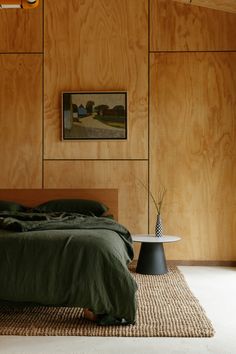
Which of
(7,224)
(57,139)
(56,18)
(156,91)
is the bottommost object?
(7,224)

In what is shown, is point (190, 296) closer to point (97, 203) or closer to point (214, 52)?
point (97, 203)

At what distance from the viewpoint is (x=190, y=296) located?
11.5ft

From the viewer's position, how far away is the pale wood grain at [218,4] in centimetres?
458

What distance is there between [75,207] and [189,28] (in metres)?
2.30

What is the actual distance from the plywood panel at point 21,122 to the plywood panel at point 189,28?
1355 millimetres

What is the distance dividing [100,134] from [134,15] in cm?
136

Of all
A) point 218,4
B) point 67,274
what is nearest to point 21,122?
point 218,4

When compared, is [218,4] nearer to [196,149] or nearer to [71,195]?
[196,149]

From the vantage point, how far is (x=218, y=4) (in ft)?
15.3

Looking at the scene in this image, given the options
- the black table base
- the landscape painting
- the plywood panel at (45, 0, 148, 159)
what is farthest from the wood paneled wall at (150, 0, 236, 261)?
the black table base

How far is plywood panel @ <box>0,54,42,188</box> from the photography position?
16.1 feet

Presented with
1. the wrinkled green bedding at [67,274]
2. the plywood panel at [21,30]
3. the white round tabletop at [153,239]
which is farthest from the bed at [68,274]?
the plywood panel at [21,30]

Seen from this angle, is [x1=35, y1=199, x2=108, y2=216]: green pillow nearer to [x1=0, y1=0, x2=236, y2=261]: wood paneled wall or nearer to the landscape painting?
[x1=0, y1=0, x2=236, y2=261]: wood paneled wall

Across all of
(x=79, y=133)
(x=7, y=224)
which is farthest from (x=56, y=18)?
(x=7, y=224)
